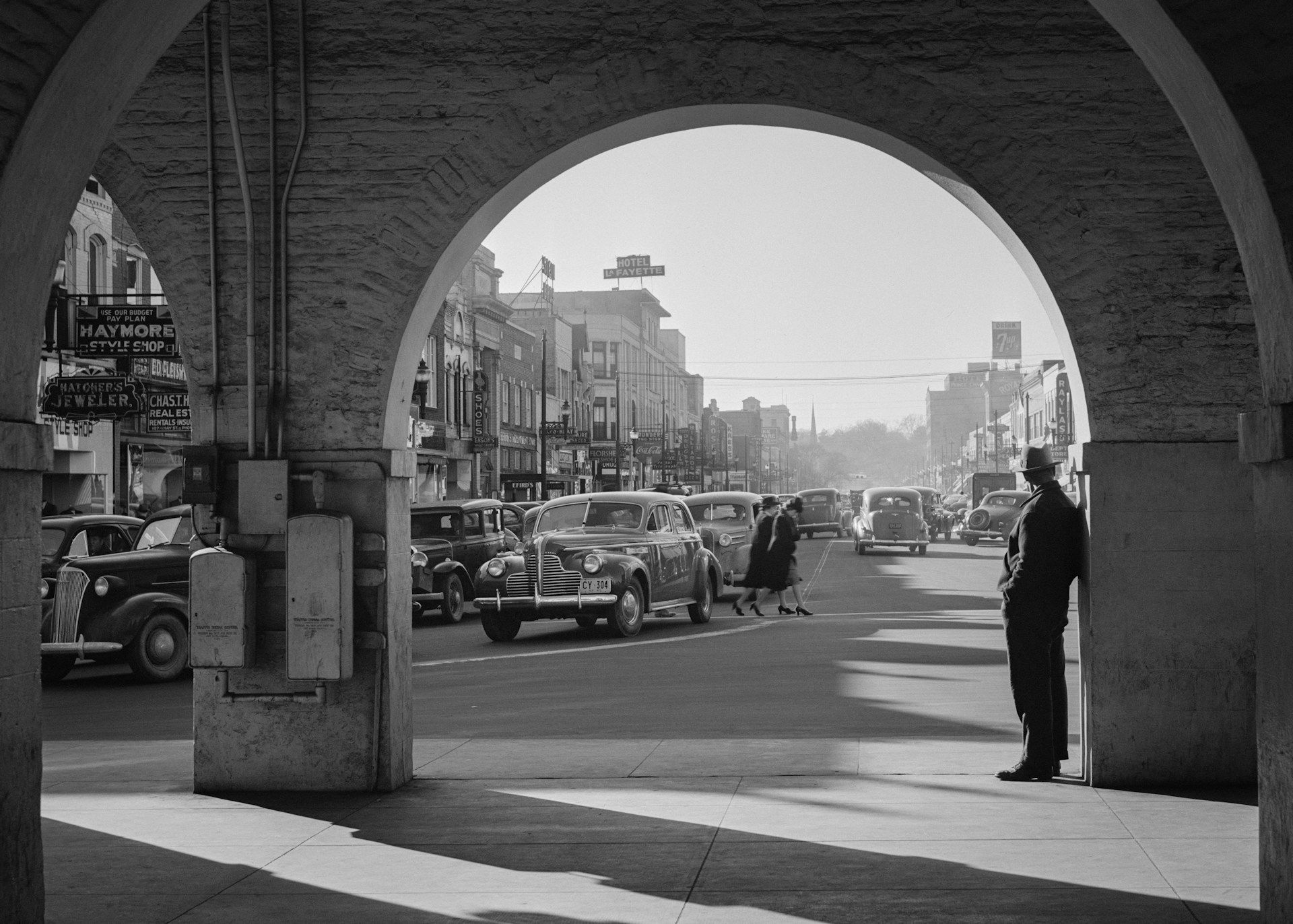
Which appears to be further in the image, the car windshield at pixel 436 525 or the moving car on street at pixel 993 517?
the moving car on street at pixel 993 517

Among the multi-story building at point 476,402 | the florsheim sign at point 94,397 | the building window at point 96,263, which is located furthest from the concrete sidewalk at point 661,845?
the multi-story building at point 476,402

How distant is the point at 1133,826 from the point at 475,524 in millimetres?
17170

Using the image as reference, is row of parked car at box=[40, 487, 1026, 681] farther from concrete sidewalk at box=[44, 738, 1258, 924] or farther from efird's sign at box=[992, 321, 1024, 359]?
efird's sign at box=[992, 321, 1024, 359]

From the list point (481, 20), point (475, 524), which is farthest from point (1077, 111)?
point (475, 524)

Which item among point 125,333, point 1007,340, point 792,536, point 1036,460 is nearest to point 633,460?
point 792,536

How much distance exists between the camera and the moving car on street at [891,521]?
42500mm

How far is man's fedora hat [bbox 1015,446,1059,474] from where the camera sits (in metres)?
8.57

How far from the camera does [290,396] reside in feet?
27.6

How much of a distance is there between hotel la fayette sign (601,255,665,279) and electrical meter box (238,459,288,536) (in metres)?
128

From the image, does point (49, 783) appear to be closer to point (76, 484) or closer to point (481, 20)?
point (481, 20)

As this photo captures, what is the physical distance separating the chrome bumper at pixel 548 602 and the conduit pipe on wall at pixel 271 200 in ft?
32.8

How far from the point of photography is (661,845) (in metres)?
6.73

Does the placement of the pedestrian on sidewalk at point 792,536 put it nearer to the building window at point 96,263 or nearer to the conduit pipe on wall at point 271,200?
the conduit pipe on wall at point 271,200

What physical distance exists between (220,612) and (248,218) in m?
2.30
